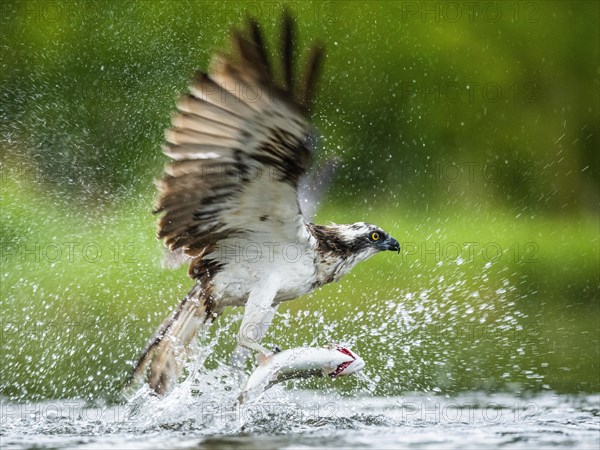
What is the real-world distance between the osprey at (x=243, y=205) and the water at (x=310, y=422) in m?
0.36

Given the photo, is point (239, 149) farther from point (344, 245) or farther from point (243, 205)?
point (344, 245)

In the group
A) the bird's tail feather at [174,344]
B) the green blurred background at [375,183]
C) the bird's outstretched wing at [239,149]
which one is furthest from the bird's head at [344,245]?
the green blurred background at [375,183]

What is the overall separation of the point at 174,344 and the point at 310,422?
3.41 feet

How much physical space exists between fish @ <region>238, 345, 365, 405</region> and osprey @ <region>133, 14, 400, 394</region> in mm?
288

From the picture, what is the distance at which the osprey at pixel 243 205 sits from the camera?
5164 millimetres

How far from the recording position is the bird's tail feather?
6398 mm

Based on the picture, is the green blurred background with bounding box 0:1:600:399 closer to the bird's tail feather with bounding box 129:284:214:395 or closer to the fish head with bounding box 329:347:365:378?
the bird's tail feather with bounding box 129:284:214:395

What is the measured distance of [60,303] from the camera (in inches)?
387

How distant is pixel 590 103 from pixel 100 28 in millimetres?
6870

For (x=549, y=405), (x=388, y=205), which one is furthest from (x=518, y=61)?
(x=549, y=405)

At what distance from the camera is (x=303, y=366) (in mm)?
5984

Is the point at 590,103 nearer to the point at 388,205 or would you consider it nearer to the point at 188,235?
the point at 388,205

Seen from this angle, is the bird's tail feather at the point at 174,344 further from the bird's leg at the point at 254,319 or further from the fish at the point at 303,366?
the fish at the point at 303,366

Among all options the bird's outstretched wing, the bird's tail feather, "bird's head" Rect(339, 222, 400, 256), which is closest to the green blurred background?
the bird's tail feather
